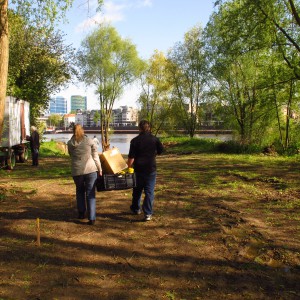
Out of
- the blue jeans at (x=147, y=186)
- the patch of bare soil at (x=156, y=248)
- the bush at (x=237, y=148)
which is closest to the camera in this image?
the patch of bare soil at (x=156, y=248)

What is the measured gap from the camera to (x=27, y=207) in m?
7.18

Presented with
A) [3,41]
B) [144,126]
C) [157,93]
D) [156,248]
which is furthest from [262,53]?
[157,93]

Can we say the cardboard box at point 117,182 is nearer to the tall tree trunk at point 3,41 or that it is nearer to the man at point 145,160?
the man at point 145,160

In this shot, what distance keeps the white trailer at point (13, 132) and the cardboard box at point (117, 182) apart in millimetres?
8438

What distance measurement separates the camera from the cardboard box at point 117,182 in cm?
629

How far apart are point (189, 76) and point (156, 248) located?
35.2 m

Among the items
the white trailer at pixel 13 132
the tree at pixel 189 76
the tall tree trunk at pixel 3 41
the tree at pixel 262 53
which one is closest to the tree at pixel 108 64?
the tree at pixel 189 76

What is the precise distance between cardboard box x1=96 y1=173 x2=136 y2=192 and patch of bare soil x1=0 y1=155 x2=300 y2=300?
616 mm

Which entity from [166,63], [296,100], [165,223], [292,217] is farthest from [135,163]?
[166,63]

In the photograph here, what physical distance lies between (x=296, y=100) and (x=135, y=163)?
1872 centimetres

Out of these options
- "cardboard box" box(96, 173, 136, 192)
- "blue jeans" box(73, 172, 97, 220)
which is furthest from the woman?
"cardboard box" box(96, 173, 136, 192)

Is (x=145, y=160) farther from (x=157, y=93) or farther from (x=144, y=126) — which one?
(x=157, y=93)

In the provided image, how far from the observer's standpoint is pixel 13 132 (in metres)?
14.6

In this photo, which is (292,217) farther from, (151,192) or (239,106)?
(239,106)
